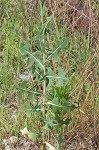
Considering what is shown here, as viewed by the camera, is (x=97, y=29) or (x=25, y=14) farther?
(x=25, y=14)

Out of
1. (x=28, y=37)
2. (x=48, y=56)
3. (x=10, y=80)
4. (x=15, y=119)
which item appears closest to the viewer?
(x=48, y=56)

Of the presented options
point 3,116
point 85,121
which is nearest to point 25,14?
point 3,116

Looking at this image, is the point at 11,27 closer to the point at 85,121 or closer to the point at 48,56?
the point at 85,121

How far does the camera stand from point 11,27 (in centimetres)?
343

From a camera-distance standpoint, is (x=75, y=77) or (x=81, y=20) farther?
(x=81, y=20)

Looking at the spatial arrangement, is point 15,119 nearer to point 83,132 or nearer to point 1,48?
point 83,132

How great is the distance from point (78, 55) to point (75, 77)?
0.82 feet

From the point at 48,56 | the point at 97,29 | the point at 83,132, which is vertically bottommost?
the point at 83,132

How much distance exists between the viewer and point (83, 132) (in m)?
2.45

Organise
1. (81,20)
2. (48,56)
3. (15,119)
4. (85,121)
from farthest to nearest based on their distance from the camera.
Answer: (81,20)
(15,119)
(85,121)
(48,56)

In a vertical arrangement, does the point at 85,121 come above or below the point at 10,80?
below

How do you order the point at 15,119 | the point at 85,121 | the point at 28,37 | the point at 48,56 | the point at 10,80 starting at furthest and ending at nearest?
the point at 28,37 → the point at 10,80 → the point at 15,119 → the point at 85,121 → the point at 48,56

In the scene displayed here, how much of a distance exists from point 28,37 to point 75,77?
1.93 feet

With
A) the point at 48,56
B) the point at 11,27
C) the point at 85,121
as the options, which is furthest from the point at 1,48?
the point at 48,56
